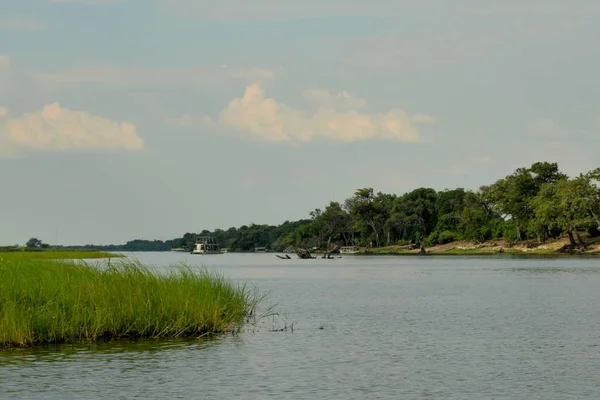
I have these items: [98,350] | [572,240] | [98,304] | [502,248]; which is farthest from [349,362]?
[502,248]

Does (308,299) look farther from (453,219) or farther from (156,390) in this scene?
(453,219)

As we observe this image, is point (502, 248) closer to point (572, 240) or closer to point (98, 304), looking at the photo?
point (572, 240)

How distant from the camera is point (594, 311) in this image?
133ft

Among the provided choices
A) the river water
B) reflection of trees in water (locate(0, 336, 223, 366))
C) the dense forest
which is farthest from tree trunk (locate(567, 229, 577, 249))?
reflection of trees in water (locate(0, 336, 223, 366))

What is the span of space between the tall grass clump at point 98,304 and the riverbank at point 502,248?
123 meters

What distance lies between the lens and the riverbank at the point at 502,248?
478ft

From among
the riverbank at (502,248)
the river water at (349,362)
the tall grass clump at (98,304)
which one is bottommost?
the river water at (349,362)

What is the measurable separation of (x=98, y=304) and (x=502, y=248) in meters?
146

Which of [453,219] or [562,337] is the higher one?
[453,219]

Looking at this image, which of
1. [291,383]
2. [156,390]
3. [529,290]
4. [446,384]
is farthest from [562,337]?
[529,290]

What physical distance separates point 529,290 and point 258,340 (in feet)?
105

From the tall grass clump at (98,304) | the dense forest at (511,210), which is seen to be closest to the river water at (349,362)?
the tall grass clump at (98,304)

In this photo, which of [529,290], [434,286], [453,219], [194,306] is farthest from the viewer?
[453,219]

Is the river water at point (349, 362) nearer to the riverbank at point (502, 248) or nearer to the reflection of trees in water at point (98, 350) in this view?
the reflection of trees in water at point (98, 350)
